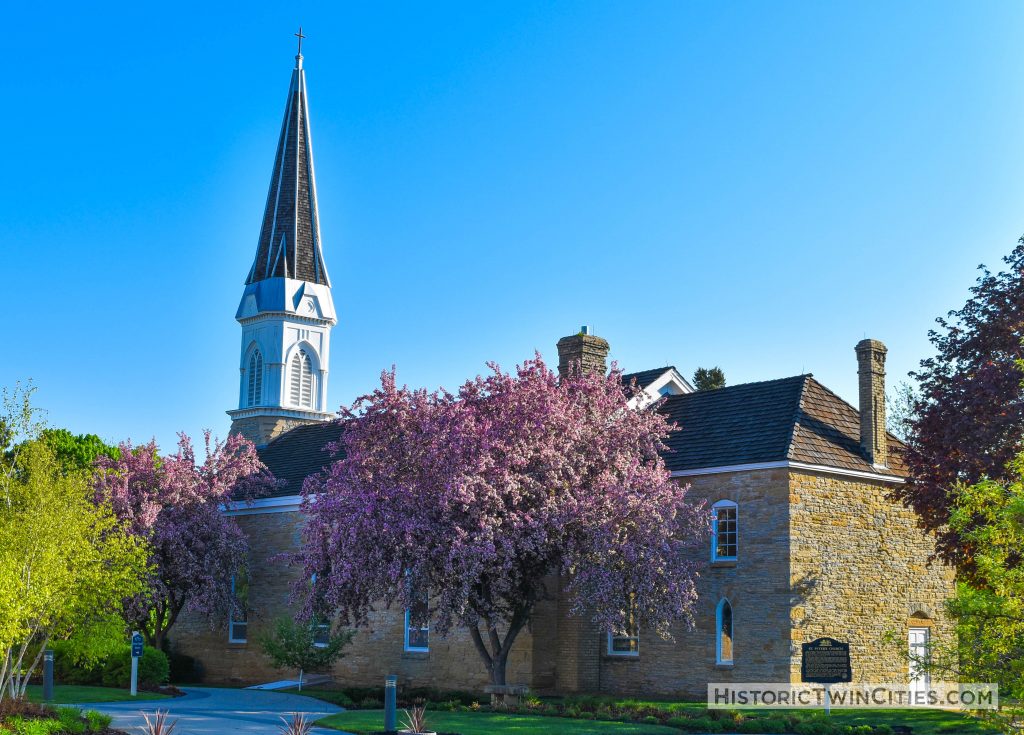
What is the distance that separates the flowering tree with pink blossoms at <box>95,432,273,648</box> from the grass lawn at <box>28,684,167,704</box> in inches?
152

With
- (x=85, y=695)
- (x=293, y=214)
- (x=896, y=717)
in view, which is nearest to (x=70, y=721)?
(x=85, y=695)

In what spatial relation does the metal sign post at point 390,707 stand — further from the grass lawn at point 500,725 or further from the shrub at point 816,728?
the shrub at point 816,728

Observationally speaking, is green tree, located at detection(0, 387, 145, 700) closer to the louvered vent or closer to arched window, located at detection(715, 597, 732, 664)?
arched window, located at detection(715, 597, 732, 664)

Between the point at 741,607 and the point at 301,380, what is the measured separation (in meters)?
29.2

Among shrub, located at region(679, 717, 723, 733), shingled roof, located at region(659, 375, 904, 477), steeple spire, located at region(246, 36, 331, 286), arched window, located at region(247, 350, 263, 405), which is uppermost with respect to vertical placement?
steeple spire, located at region(246, 36, 331, 286)

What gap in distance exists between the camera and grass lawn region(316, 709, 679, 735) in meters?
22.0

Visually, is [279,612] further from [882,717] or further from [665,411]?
[882,717]

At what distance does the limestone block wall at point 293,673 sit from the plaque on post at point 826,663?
7915mm

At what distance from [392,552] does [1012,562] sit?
13.2 m

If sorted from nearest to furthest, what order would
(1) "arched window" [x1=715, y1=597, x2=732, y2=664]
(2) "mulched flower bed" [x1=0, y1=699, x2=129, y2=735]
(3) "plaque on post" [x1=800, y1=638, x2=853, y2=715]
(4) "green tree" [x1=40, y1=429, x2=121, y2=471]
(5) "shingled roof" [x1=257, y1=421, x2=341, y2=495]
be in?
(2) "mulched flower bed" [x1=0, y1=699, x2=129, y2=735] → (3) "plaque on post" [x1=800, y1=638, x2=853, y2=715] → (1) "arched window" [x1=715, y1=597, x2=732, y2=664] → (5) "shingled roof" [x1=257, y1=421, x2=341, y2=495] → (4) "green tree" [x1=40, y1=429, x2=121, y2=471]

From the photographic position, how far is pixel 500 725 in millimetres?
23062

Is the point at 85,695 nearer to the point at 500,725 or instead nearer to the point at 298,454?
the point at 500,725

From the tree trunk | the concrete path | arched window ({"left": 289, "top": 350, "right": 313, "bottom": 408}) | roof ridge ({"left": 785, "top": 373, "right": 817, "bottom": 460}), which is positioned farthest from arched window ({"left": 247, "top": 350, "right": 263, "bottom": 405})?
roof ridge ({"left": 785, "top": 373, "right": 817, "bottom": 460})

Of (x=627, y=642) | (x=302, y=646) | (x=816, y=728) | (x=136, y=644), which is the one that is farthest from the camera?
(x=302, y=646)
